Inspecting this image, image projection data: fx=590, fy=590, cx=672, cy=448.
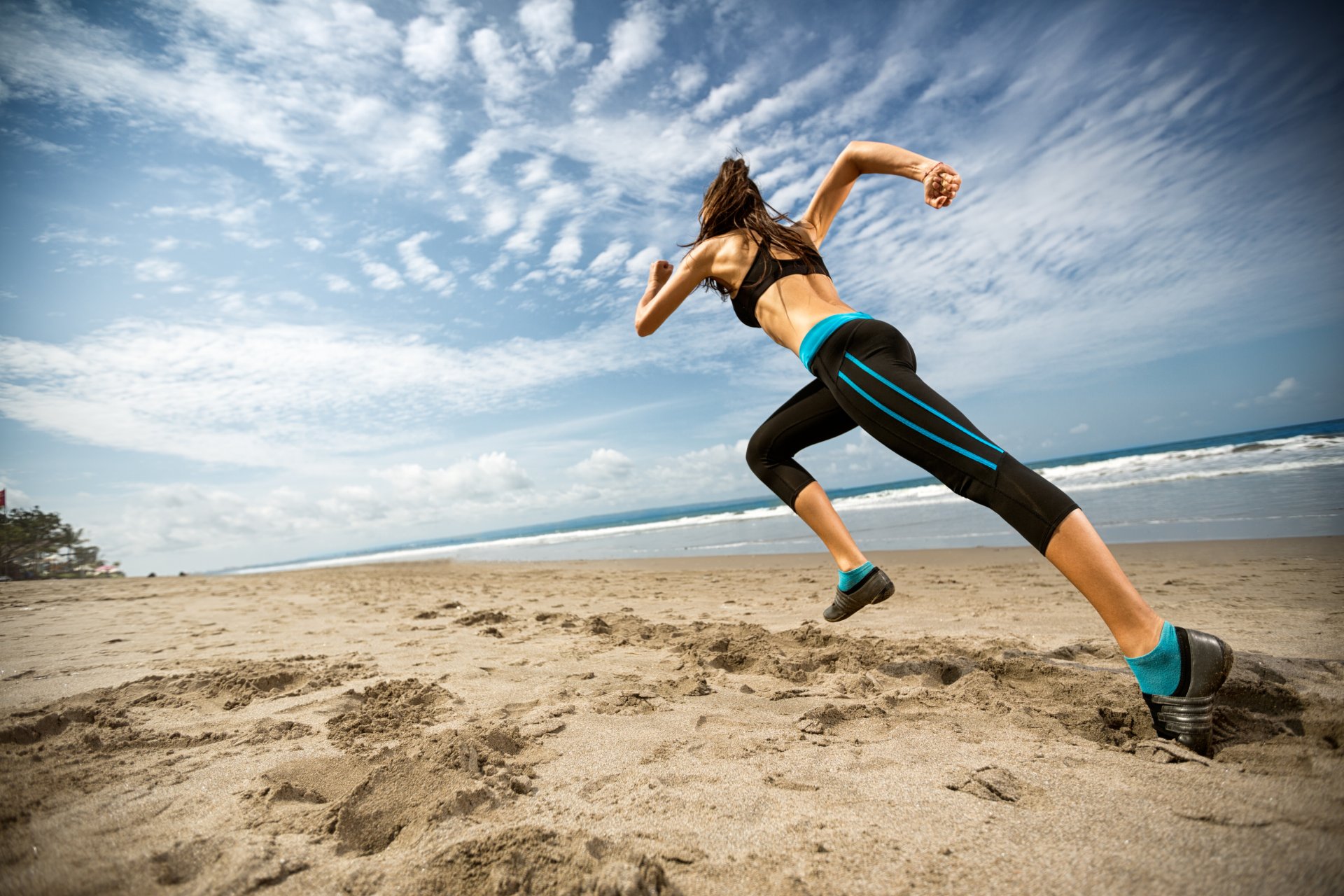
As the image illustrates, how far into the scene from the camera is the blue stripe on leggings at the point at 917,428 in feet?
5.96

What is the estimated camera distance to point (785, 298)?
227cm

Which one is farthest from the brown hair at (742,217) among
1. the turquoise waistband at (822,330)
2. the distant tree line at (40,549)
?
the distant tree line at (40,549)

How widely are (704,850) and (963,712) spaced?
4.04 ft

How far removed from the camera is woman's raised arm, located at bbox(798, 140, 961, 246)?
2125 mm

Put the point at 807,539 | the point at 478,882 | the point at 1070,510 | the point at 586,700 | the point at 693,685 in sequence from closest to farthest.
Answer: the point at 478,882 < the point at 1070,510 < the point at 586,700 < the point at 693,685 < the point at 807,539

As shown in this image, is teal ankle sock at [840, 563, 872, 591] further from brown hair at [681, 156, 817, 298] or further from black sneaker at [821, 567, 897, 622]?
brown hair at [681, 156, 817, 298]

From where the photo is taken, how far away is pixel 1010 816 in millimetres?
1278

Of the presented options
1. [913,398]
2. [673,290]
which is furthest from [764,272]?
[913,398]

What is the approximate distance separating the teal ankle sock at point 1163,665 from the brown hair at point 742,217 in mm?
1633

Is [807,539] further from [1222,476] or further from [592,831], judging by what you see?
[592,831]

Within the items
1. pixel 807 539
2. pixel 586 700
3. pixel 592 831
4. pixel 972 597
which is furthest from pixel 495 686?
pixel 807 539

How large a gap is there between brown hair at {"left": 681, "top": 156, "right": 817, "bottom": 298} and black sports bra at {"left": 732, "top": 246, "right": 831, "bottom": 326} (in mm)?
15

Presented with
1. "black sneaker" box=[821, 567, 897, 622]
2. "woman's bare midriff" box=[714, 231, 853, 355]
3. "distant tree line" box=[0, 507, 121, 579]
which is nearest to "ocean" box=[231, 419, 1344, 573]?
"black sneaker" box=[821, 567, 897, 622]

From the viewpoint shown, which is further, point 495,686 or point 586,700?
point 495,686
